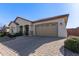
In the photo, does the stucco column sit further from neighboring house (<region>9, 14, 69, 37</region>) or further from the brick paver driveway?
the brick paver driveway

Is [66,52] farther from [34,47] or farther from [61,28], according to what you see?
[61,28]

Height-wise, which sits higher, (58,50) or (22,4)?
(22,4)

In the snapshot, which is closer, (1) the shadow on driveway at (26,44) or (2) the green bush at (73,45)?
(2) the green bush at (73,45)

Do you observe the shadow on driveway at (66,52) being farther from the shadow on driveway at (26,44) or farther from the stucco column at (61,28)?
the stucco column at (61,28)

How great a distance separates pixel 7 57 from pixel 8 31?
111 inches

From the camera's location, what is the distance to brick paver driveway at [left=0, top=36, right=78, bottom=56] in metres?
9.15

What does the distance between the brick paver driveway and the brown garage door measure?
35 cm

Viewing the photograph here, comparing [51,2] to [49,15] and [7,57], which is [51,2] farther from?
[7,57]

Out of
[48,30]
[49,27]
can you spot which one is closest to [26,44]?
[48,30]

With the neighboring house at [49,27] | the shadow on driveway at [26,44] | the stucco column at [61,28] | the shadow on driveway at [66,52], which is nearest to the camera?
the shadow on driveway at [66,52]

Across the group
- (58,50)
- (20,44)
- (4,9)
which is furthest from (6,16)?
(58,50)

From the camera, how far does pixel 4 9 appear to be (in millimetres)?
10117

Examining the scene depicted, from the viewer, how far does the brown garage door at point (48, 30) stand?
1154 centimetres

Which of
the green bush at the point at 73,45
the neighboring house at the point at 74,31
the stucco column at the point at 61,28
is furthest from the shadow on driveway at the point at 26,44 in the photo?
the green bush at the point at 73,45
